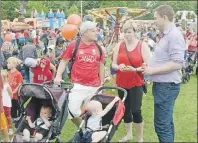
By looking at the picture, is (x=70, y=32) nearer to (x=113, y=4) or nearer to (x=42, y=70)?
(x=42, y=70)

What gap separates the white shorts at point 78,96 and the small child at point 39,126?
1.18 ft

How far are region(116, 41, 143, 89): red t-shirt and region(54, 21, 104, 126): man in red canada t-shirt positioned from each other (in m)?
0.29

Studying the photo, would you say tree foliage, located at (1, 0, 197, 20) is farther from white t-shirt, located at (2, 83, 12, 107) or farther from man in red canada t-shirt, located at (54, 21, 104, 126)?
man in red canada t-shirt, located at (54, 21, 104, 126)

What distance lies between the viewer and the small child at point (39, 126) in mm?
3627

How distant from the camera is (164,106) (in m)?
3.73

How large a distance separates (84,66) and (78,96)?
37cm

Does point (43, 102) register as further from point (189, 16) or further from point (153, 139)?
point (189, 16)

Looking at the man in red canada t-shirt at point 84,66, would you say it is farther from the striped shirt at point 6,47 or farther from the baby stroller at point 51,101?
the striped shirt at point 6,47

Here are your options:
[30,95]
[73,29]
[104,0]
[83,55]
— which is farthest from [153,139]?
[104,0]

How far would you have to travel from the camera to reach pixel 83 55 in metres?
4.32

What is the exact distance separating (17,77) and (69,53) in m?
1.20

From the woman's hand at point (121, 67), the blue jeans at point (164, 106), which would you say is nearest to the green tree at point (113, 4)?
the woman's hand at point (121, 67)

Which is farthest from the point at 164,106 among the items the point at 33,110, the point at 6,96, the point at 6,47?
the point at 6,47

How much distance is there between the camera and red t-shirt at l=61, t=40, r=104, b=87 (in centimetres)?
433
